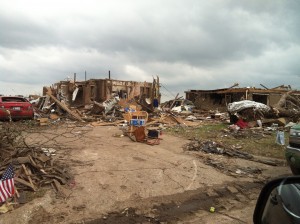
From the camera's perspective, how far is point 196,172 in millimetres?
7324

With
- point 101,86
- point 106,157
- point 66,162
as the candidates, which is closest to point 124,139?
point 106,157

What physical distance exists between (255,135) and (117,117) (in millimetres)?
9501

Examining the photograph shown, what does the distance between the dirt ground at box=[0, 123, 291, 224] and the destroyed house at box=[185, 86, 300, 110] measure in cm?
1961

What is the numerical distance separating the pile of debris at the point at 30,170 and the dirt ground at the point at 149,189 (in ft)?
0.69

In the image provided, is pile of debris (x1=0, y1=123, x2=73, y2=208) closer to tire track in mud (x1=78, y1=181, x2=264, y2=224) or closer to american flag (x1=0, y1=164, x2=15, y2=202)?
american flag (x1=0, y1=164, x2=15, y2=202)

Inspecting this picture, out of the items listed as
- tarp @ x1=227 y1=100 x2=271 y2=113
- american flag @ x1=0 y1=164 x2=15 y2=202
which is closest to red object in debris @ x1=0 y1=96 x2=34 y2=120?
american flag @ x1=0 y1=164 x2=15 y2=202

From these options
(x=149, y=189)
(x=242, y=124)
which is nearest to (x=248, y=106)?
(x=242, y=124)

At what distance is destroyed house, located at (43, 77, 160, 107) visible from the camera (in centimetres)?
2603

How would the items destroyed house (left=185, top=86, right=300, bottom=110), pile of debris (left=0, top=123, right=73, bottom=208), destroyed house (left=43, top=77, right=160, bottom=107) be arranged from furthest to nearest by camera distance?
destroyed house (left=185, top=86, right=300, bottom=110) < destroyed house (left=43, top=77, right=160, bottom=107) < pile of debris (left=0, top=123, right=73, bottom=208)

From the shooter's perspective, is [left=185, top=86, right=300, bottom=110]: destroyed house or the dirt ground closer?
the dirt ground

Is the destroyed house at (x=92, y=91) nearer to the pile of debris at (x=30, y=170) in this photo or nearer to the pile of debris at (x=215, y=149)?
the pile of debris at (x=215, y=149)

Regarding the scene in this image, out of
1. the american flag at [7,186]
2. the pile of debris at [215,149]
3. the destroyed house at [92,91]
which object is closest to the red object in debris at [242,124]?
the pile of debris at [215,149]

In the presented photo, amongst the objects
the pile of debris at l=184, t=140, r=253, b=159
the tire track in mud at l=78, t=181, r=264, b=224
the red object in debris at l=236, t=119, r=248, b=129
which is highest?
the red object in debris at l=236, t=119, r=248, b=129

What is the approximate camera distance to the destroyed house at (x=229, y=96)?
27.3 metres
